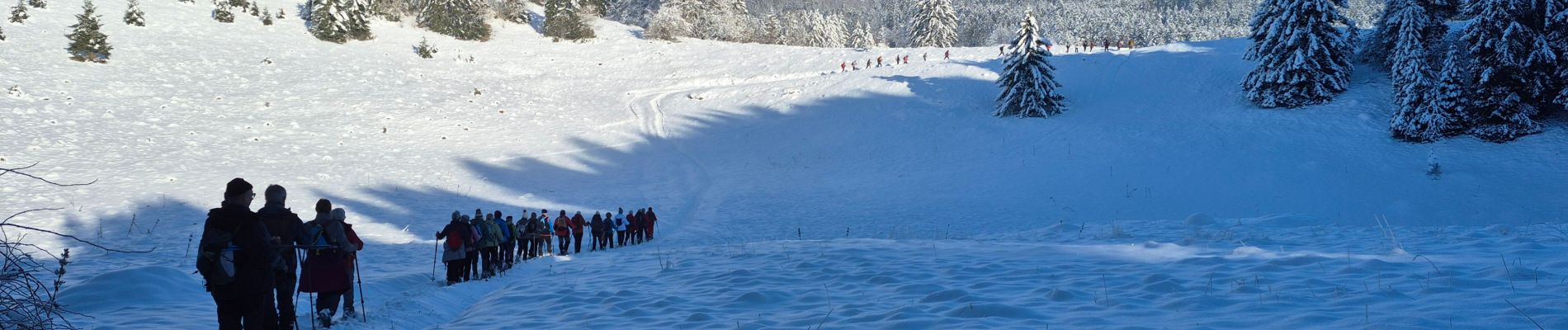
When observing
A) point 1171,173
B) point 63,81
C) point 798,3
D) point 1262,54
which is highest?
point 798,3

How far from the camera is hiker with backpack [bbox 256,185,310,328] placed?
6.59 m

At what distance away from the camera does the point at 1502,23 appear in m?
24.7

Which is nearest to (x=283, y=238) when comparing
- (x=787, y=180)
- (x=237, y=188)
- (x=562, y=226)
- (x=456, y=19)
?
(x=237, y=188)

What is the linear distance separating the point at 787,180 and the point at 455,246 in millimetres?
19267

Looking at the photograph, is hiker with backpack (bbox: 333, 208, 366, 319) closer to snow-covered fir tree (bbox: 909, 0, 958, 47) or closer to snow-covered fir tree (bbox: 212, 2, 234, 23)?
snow-covered fir tree (bbox: 212, 2, 234, 23)

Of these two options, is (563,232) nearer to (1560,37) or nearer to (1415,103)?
(1415,103)

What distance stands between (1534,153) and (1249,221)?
16.4 meters

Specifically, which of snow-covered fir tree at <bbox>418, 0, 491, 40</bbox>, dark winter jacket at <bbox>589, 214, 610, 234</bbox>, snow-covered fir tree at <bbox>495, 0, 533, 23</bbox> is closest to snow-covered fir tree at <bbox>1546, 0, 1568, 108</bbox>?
dark winter jacket at <bbox>589, 214, 610, 234</bbox>

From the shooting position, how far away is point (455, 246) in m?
11.2

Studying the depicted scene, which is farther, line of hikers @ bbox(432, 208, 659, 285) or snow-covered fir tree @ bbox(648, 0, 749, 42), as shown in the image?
snow-covered fir tree @ bbox(648, 0, 749, 42)

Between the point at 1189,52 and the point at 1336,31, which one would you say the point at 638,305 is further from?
the point at 1189,52

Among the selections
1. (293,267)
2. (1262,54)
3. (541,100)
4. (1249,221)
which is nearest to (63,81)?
(541,100)

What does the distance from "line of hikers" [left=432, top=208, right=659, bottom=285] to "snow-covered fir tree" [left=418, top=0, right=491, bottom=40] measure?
4060cm

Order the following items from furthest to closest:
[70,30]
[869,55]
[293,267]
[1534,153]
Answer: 1. [869,55]
2. [70,30]
3. [1534,153]
4. [293,267]
